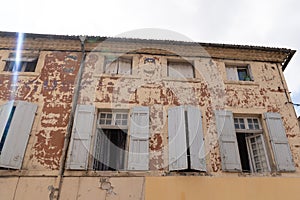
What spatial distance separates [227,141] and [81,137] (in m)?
4.11

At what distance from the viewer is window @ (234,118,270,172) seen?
724cm

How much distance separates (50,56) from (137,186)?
17.0 ft

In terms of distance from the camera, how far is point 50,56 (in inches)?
333

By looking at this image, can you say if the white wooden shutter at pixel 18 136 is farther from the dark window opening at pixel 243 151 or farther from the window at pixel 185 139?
the dark window opening at pixel 243 151

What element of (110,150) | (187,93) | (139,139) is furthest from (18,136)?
(187,93)

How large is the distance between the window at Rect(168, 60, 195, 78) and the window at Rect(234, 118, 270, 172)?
2208 millimetres

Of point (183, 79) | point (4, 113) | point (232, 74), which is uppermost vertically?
point (232, 74)

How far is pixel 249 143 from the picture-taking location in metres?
7.63

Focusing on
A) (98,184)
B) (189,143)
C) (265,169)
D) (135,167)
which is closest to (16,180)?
(98,184)

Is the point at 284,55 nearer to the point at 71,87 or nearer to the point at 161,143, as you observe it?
the point at 161,143

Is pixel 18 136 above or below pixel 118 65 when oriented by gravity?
below

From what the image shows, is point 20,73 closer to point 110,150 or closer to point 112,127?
point 112,127

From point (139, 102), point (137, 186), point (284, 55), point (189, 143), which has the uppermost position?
point (284, 55)

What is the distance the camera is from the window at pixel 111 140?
701cm
